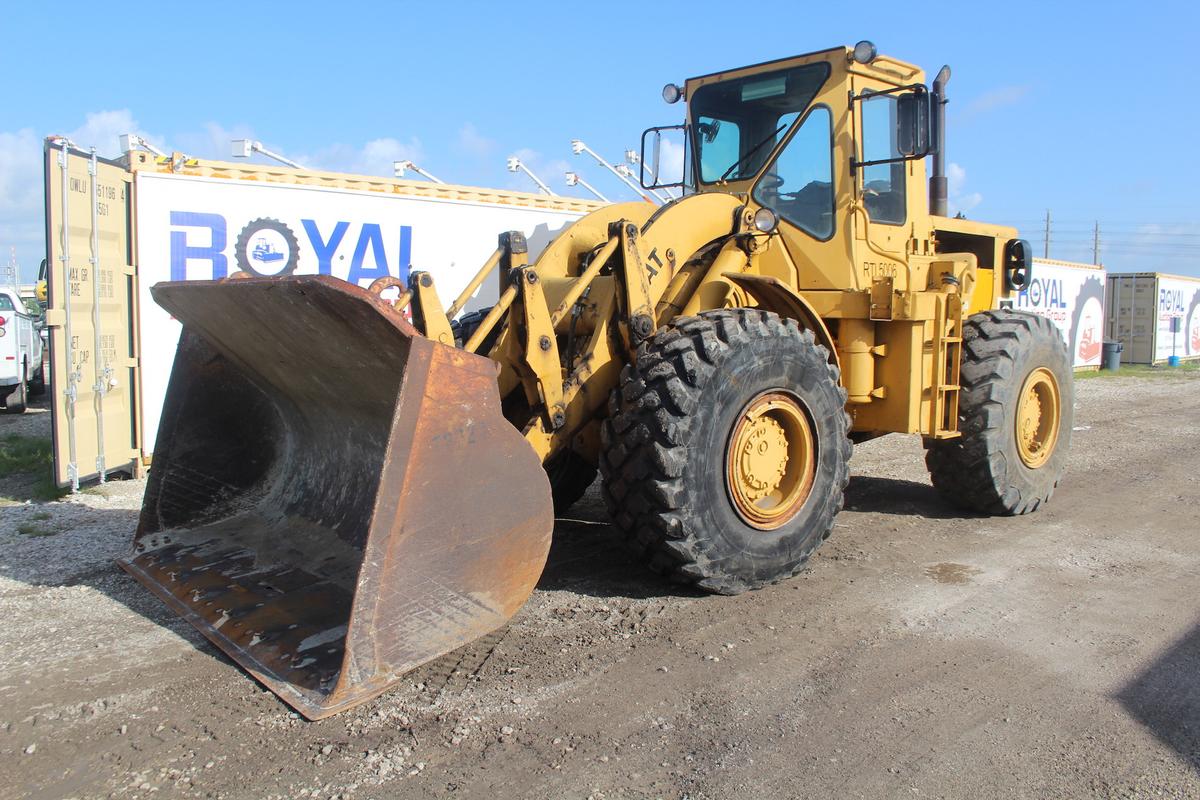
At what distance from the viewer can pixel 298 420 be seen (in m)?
4.93

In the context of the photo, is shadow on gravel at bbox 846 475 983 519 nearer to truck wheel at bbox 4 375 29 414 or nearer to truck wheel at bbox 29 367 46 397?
truck wheel at bbox 4 375 29 414

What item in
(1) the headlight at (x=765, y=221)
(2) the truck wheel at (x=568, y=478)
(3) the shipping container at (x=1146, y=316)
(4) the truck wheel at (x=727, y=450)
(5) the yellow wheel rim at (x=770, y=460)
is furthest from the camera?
(3) the shipping container at (x=1146, y=316)

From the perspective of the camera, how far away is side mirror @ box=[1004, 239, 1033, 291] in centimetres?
750

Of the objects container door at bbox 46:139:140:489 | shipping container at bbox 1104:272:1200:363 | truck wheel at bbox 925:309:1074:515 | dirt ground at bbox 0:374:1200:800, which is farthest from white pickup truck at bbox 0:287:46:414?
shipping container at bbox 1104:272:1200:363

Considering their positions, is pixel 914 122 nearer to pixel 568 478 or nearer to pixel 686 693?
pixel 568 478

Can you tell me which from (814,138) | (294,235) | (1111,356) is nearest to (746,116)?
(814,138)

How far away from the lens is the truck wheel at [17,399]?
13820mm

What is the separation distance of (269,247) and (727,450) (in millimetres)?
6318

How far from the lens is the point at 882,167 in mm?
6082

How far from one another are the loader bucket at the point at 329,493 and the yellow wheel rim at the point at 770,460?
1228mm

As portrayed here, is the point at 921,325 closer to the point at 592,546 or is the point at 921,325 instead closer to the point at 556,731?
the point at 592,546

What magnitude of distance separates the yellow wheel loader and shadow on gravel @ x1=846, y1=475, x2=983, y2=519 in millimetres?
270

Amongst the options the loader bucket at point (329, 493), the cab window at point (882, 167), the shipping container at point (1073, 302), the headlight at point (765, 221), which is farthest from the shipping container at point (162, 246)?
the shipping container at point (1073, 302)

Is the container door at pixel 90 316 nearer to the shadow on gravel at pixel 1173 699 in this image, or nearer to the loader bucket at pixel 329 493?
the loader bucket at pixel 329 493
